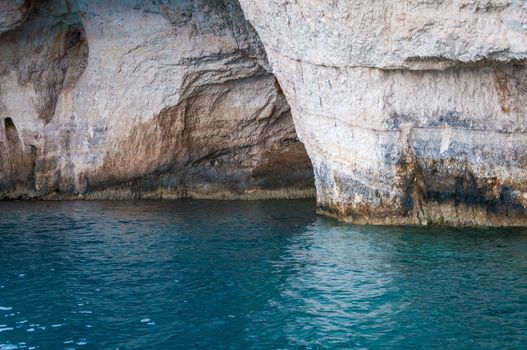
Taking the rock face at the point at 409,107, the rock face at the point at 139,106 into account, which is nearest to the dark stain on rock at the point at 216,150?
the rock face at the point at 139,106

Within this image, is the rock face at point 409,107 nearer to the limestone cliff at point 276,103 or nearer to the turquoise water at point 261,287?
the limestone cliff at point 276,103

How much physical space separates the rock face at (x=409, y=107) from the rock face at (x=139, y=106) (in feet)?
14.7

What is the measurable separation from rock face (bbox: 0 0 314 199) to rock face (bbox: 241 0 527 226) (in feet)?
14.7

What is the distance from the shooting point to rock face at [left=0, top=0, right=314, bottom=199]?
1998 cm

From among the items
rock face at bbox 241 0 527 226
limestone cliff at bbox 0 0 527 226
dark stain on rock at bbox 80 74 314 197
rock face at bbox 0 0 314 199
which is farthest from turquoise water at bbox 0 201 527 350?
rock face at bbox 0 0 314 199

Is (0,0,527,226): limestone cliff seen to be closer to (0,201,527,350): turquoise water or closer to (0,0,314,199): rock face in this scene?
(0,0,314,199): rock face

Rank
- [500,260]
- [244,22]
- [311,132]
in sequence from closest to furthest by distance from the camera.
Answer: [500,260] → [311,132] → [244,22]

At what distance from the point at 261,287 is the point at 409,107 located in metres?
5.48

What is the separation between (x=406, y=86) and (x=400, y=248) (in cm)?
332

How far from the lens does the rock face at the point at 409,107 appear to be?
1338 cm

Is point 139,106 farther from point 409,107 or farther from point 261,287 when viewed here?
point 261,287

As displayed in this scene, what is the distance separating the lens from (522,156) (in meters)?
13.9

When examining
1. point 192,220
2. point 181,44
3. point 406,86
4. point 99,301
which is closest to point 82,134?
point 181,44

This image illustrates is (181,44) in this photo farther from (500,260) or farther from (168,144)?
(500,260)
